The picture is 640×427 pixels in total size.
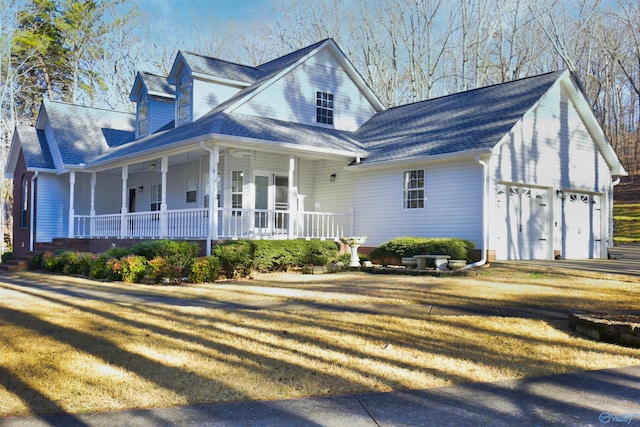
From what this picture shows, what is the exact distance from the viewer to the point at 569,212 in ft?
60.8

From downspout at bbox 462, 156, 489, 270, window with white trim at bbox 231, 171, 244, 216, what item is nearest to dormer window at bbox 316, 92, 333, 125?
window with white trim at bbox 231, 171, 244, 216

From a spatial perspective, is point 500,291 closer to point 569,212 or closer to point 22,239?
point 569,212

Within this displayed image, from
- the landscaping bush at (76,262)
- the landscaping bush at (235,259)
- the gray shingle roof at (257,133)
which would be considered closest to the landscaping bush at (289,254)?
the landscaping bush at (235,259)

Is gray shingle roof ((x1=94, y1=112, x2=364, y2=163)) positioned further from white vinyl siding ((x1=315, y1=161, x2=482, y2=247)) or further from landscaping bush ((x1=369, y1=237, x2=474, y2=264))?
landscaping bush ((x1=369, y1=237, x2=474, y2=264))

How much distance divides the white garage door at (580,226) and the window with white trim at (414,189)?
4953mm

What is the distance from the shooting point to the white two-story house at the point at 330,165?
A: 16.2m

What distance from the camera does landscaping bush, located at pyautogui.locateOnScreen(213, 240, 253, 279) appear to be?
14391 millimetres

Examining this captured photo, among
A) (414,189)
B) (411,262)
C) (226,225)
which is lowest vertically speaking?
(411,262)

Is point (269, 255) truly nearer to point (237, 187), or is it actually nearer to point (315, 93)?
point (237, 187)

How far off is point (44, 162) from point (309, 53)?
11.7 metres

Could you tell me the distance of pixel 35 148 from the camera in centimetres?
2403

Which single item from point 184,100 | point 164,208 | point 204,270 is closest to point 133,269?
point 204,270

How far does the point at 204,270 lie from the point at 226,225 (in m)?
5.02

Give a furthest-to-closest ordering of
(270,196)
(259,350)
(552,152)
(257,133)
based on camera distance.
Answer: (270,196) < (552,152) < (257,133) < (259,350)
